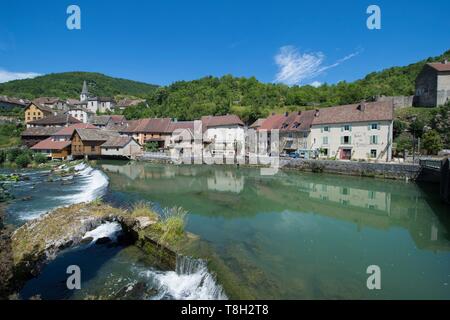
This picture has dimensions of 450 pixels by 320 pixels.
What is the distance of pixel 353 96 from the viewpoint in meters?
65.6

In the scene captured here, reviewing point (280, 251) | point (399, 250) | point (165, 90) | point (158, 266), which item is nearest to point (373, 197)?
point (399, 250)

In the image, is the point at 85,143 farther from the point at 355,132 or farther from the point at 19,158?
the point at 355,132

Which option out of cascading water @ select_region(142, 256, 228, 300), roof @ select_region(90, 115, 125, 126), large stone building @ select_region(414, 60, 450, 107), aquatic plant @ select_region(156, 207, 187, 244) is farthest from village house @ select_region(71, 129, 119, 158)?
large stone building @ select_region(414, 60, 450, 107)

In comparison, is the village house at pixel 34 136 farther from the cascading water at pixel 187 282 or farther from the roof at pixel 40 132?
the cascading water at pixel 187 282

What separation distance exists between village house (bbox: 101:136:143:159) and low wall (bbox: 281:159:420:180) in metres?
29.8

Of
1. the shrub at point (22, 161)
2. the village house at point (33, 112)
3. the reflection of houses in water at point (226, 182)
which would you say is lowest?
the reflection of houses in water at point (226, 182)

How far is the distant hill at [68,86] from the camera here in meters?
117

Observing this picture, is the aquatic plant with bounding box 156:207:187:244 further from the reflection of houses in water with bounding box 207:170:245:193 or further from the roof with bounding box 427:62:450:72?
the roof with bounding box 427:62:450:72

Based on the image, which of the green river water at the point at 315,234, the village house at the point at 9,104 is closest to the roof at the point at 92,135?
the green river water at the point at 315,234

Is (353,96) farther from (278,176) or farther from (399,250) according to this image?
(399,250)

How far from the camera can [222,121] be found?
186ft

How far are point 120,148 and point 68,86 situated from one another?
361 ft

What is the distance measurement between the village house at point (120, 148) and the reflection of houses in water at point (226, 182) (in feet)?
74.0
